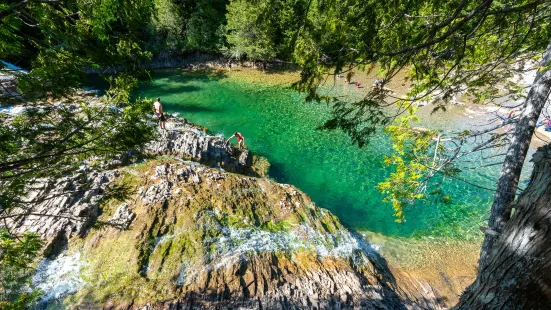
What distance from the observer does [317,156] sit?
14.9 metres

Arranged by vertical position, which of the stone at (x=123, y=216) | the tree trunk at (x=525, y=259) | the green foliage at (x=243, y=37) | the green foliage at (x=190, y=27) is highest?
the green foliage at (x=190, y=27)

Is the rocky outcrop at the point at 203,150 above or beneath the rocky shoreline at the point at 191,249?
above

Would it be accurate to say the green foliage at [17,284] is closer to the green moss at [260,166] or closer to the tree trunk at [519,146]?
the tree trunk at [519,146]

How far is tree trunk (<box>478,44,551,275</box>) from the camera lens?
4480 mm

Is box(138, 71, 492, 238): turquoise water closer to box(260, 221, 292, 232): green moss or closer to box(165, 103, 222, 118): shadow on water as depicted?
box(165, 103, 222, 118): shadow on water

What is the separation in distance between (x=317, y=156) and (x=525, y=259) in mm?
13349

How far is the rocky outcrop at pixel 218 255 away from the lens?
5.61 meters

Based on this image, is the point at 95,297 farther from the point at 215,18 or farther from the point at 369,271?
the point at 215,18

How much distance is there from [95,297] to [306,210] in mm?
6094

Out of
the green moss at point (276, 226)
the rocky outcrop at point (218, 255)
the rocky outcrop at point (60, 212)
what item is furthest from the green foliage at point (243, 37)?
the rocky outcrop at point (60, 212)

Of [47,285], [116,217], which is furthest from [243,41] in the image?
[47,285]

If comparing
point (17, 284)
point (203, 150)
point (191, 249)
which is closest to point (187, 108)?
point (203, 150)

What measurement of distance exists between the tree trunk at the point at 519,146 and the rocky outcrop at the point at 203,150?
9645 millimetres

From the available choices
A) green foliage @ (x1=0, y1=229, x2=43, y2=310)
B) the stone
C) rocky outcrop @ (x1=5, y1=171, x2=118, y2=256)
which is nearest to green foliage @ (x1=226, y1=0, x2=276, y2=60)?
rocky outcrop @ (x1=5, y1=171, x2=118, y2=256)
